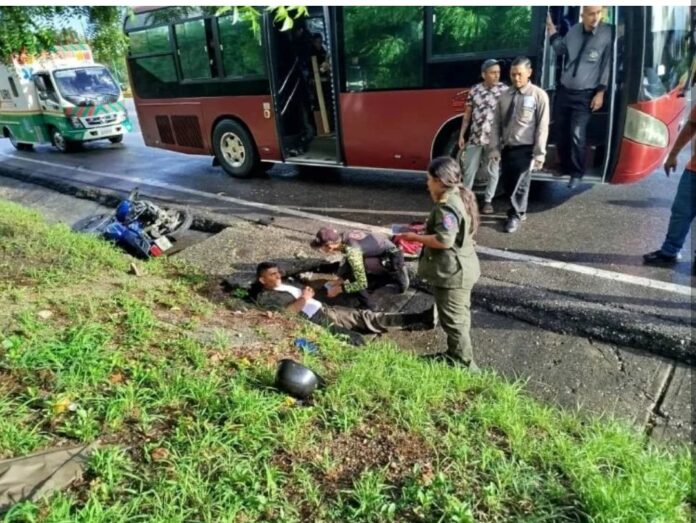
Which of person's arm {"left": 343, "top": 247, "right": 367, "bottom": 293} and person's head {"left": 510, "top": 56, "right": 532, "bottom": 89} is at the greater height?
person's head {"left": 510, "top": 56, "right": 532, "bottom": 89}

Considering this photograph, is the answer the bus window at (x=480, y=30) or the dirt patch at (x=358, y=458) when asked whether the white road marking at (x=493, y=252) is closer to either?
the bus window at (x=480, y=30)

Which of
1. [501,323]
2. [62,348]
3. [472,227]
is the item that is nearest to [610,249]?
[501,323]

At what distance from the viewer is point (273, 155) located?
25.1 ft

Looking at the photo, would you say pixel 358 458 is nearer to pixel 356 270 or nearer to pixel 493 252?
pixel 356 270

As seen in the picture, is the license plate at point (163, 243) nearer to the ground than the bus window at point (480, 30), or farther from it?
nearer to the ground

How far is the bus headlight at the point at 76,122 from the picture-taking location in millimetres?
12250

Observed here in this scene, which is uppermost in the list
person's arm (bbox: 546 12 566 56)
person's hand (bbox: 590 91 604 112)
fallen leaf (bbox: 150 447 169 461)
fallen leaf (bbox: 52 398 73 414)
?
person's arm (bbox: 546 12 566 56)

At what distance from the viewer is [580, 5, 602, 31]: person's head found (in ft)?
14.8

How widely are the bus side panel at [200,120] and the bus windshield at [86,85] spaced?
4.49 meters

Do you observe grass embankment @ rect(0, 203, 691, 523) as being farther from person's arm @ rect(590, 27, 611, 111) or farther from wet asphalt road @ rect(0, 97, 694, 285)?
person's arm @ rect(590, 27, 611, 111)

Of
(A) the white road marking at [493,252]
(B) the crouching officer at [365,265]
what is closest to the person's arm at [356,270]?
(B) the crouching officer at [365,265]

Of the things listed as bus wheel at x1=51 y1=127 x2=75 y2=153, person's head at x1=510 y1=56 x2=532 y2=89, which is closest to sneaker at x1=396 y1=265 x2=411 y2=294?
person's head at x1=510 y1=56 x2=532 y2=89

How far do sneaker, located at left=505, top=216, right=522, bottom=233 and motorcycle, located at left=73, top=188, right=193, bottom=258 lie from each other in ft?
11.4

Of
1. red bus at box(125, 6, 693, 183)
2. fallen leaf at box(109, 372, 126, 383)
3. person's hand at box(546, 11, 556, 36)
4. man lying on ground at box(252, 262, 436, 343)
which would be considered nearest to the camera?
fallen leaf at box(109, 372, 126, 383)
